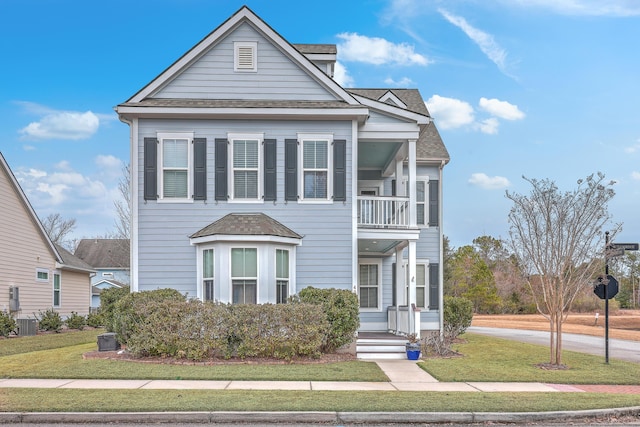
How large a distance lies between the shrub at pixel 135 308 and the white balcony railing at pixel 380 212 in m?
5.48

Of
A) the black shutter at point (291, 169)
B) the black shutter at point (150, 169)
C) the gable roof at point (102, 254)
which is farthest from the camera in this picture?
the gable roof at point (102, 254)

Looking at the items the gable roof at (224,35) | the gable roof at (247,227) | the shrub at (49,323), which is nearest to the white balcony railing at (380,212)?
the gable roof at (247,227)

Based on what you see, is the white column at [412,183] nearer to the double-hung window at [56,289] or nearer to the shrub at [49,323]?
the shrub at [49,323]

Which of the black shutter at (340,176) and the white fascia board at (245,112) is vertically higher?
the white fascia board at (245,112)

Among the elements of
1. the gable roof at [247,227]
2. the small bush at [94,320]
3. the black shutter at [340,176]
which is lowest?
the small bush at [94,320]

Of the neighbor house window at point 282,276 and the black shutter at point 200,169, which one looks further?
the black shutter at point 200,169

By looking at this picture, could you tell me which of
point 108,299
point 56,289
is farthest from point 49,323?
point 108,299

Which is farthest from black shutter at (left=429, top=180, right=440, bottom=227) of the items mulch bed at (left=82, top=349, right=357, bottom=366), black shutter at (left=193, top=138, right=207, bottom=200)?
black shutter at (left=193, top=138, right=207, bottom=200)

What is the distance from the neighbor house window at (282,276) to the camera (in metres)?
→ 16.0

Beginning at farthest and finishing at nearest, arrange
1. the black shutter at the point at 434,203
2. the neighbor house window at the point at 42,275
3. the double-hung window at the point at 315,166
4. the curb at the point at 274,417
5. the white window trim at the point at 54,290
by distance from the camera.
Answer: the white window trim at the point at 54,290
the neighbor house window at the point at 42,275
the black shutter at the point at 434,203
the double-hung window at the point at 315,166
the curb at the point at 274,417

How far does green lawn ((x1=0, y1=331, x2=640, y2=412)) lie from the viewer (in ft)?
30.0

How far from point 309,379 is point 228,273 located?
15.3 feet

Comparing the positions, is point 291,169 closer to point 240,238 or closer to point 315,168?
point 315,168

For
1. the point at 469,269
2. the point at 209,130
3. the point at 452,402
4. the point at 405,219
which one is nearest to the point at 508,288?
the point at 469,269
